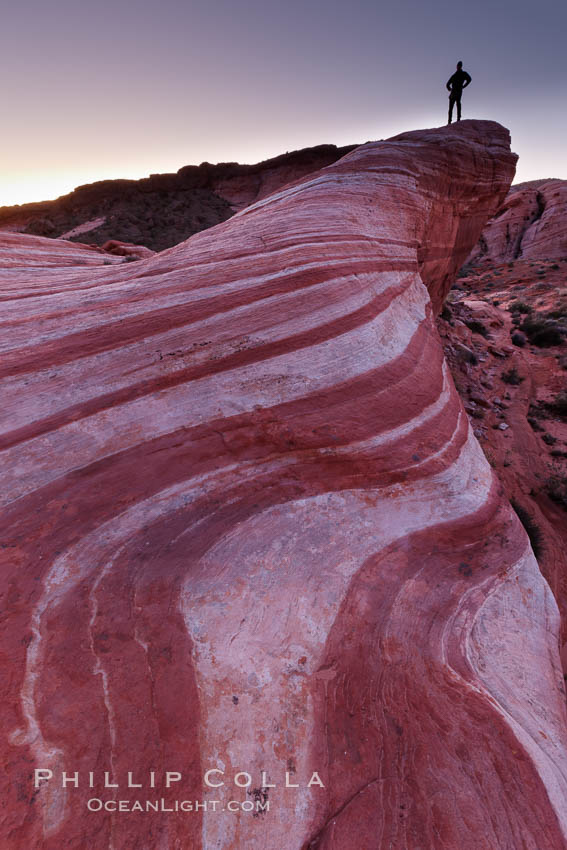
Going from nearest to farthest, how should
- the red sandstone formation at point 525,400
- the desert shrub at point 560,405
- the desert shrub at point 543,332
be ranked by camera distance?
1. the red sandstone formation at point 525,400
2. the desert shrub at point 560,405
3. the desert shrub at point 543,332

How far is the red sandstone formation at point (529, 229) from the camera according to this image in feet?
86.0

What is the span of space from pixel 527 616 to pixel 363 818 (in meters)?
2.03

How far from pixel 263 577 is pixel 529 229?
3736 cm

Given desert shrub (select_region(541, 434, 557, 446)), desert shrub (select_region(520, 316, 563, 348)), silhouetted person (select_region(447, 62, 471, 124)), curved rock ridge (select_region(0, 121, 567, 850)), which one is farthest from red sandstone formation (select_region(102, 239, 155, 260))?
desert shrub (select_region(520, 316, 563, 348))

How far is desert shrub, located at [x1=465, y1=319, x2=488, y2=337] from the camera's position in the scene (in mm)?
11016

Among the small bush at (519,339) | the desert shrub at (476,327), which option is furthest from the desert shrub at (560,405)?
the desert shrub at (476,327)

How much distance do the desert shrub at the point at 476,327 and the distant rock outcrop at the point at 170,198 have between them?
2888 cm

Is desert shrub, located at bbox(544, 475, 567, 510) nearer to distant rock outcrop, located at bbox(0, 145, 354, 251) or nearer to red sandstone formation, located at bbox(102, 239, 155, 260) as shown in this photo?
red sandstone formation, located at bbox(102, 239, 155, 260)

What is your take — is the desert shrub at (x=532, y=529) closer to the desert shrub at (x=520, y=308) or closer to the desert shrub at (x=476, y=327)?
the desert shrub at (x=476, y=327)

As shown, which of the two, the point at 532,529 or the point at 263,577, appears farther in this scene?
the point at 532,529

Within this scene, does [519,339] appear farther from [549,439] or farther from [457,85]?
[457,85]

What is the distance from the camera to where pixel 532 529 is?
17.5 ft

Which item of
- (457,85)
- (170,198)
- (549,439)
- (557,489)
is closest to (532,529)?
(557,489)

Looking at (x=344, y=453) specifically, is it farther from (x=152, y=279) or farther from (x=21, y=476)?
(x=152, y=279)
